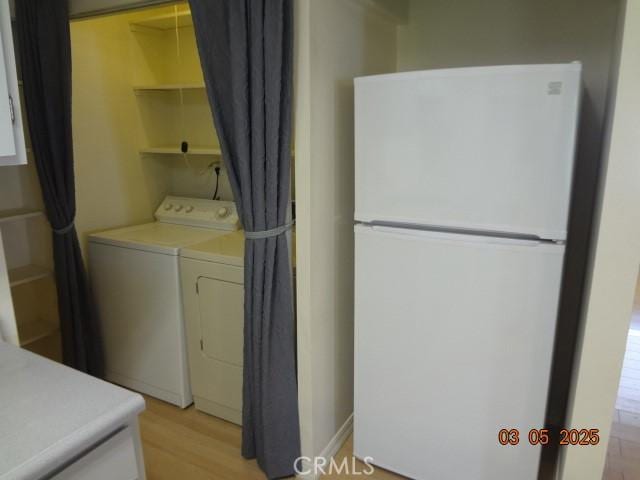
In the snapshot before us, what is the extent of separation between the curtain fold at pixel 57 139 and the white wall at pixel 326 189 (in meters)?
1.33

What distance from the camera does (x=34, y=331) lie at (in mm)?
2586

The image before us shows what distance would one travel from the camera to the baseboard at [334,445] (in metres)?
2.02

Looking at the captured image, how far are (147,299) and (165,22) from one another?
1657mm

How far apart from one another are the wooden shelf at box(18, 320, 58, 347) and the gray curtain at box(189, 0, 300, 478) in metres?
1.32

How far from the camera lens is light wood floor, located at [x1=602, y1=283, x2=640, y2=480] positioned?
6.91 ft

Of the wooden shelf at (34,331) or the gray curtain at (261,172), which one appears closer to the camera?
the gray curtain at (261,172)

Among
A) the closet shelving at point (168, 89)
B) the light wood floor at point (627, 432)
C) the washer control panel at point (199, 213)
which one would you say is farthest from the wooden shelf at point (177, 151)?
the light wood floor at point (627, 432)

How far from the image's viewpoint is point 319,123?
70.7 inches

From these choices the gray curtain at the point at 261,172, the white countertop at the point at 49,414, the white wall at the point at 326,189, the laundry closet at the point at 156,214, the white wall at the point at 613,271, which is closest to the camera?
the white countertop at the point at 49,414

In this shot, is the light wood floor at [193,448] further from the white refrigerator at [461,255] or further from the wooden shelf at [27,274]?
the wooden shelf at [27,274]

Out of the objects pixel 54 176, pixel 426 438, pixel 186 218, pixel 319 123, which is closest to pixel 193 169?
pixel 186 218
